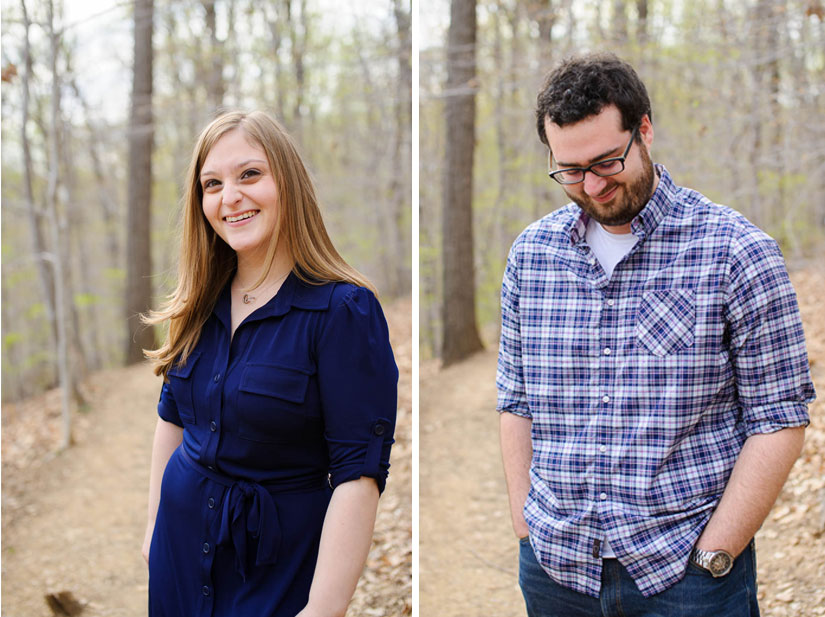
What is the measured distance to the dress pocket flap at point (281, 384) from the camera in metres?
1.62

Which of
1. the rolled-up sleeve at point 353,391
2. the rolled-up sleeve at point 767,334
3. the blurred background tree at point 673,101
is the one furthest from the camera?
the blurred background tree at point 673,101

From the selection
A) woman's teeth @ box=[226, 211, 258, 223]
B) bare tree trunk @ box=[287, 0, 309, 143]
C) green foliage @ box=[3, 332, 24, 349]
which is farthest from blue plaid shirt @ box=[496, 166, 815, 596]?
green foliage @ box=[3, 332, 24, 349]

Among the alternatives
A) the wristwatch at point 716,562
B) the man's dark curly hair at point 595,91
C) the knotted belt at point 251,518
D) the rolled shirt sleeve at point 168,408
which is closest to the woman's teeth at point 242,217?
the rolled shirt sleeve at point 168,408

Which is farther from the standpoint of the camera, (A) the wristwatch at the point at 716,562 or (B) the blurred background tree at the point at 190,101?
(B) the blurred background tree at the point at 190,101

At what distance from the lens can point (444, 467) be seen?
5.69 metres

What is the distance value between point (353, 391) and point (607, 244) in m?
0.69

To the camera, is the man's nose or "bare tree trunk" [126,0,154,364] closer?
the man's nose

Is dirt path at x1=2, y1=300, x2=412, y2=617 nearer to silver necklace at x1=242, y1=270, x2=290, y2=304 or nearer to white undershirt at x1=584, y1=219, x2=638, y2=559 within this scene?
silver necklace at x1=242, y1=270, x2=290, y2=304

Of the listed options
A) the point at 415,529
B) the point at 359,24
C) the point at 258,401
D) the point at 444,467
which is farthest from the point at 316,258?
the point at 359,24

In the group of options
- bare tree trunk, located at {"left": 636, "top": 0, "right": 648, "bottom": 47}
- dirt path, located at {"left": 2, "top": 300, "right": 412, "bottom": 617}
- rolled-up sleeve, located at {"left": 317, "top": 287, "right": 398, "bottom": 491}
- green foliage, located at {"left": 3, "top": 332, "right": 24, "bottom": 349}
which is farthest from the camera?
green foliage, located at {"left": 3, "top": 332, "right": 24, "bottom": 349}

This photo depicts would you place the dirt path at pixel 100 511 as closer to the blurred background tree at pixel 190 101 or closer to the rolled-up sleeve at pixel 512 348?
the blurred background tree at pixel 190 101

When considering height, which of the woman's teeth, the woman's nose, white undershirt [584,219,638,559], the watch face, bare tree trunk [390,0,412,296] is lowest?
the watch face

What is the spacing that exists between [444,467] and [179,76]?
8.12 meters

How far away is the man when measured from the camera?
151 cm
